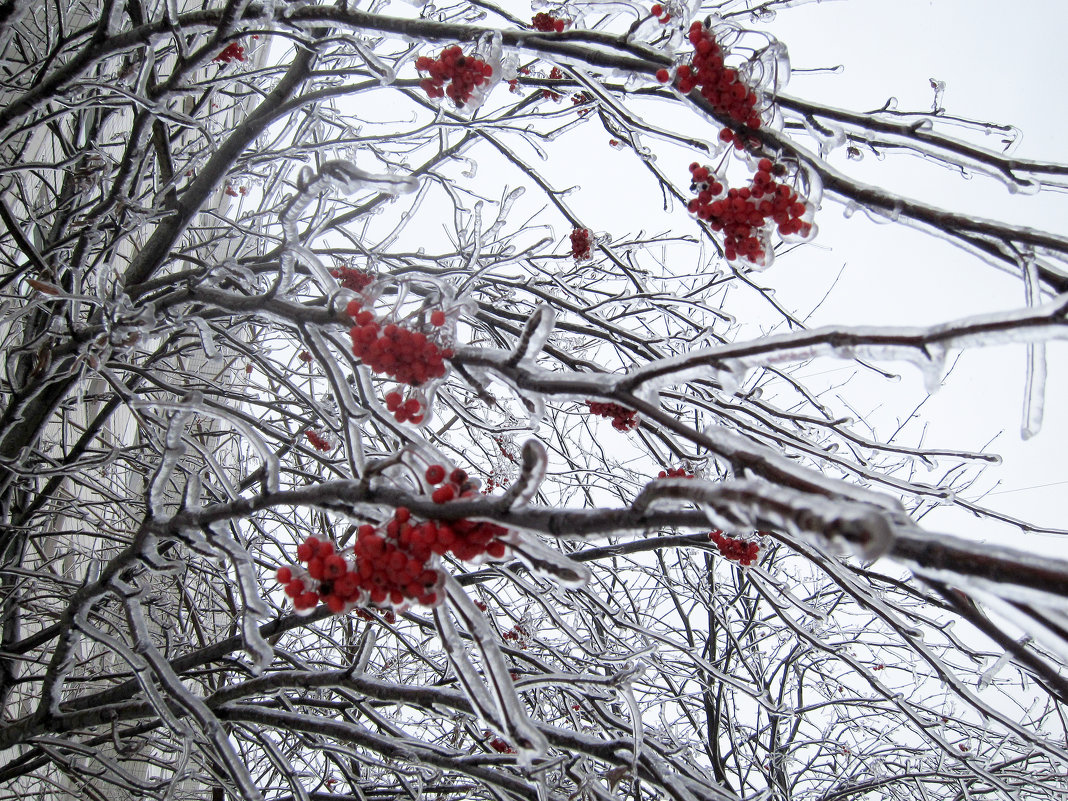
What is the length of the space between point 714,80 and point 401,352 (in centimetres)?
114

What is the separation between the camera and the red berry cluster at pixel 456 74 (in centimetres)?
205

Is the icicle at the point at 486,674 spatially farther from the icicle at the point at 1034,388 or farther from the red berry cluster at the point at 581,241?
the red berry cluster at the point at 581,241

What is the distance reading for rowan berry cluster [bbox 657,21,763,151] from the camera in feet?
5.86

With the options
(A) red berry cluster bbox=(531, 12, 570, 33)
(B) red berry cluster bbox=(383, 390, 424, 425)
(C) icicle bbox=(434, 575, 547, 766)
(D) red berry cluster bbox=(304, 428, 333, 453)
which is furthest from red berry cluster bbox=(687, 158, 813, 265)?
(D) red berry cluster bbox=(304, 428, 333, 453)

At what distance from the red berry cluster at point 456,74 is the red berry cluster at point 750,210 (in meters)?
0.73

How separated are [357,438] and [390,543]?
2.14 ft

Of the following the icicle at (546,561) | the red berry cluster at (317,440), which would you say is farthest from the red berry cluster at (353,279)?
the icicle at (546,561)

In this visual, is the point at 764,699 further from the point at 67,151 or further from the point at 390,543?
the point at 67,151

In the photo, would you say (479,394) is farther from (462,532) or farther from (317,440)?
(317,440)

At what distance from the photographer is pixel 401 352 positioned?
58.4 inches

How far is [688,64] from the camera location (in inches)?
71.1

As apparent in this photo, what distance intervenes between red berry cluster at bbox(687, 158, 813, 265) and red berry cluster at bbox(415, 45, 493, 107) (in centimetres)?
73

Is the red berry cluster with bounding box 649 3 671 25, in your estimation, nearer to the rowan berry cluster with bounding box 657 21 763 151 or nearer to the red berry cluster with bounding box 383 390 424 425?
the rowan berry cluster with bounding box 657 21 763 151

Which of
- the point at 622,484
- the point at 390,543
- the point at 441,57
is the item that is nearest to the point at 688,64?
the point at 441,57
